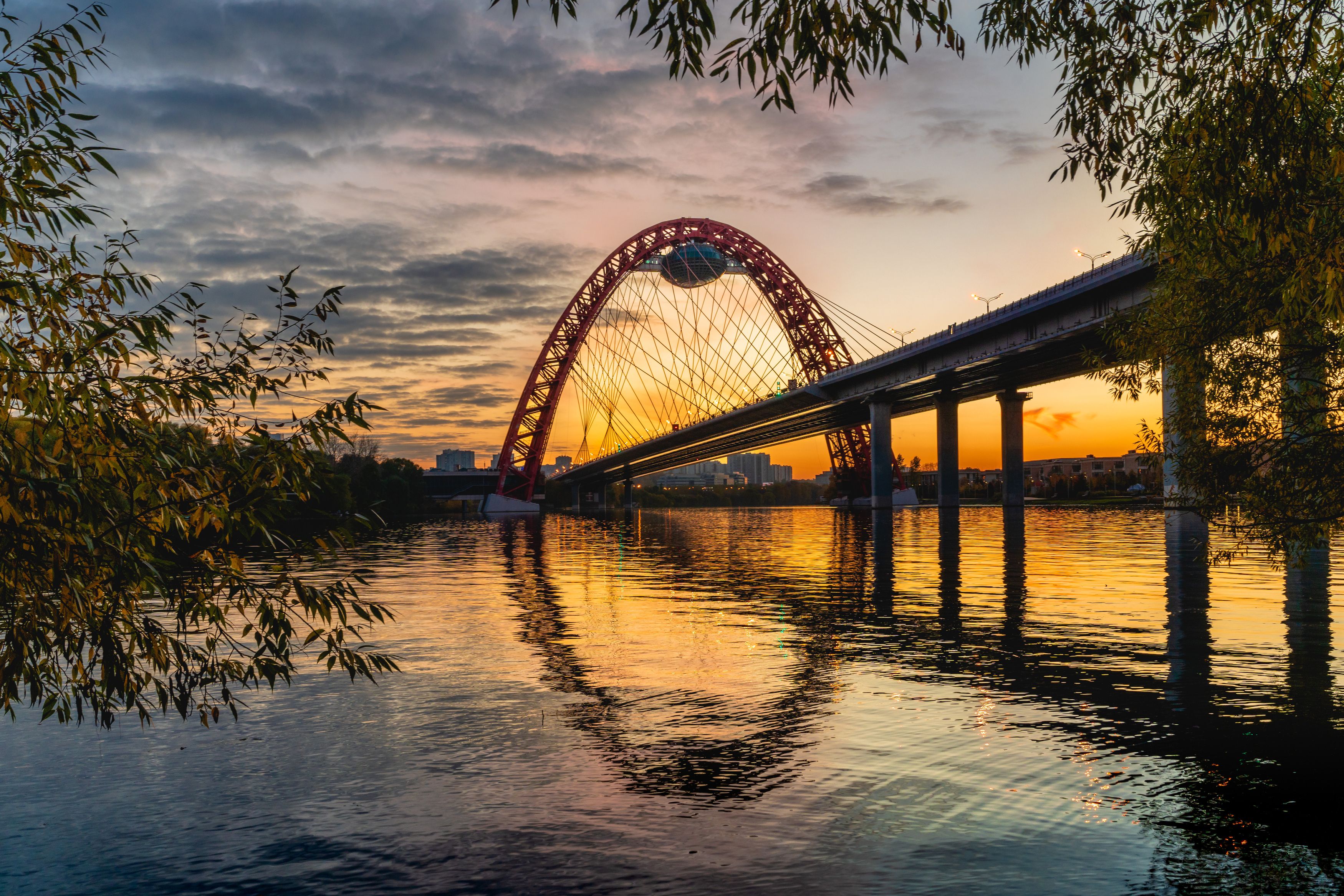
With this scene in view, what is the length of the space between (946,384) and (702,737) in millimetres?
87140

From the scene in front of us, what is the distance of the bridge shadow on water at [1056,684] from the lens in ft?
24.5

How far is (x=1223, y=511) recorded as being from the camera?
1309 cm

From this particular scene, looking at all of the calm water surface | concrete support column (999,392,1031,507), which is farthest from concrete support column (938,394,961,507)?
the calm water surface

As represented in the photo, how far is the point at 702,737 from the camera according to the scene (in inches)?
397

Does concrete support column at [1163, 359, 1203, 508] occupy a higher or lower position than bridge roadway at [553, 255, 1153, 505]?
lower

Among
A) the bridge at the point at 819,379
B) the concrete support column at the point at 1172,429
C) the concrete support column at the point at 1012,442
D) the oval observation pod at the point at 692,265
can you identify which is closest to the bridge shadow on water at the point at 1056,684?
the concrete support column at the point at 1172,429

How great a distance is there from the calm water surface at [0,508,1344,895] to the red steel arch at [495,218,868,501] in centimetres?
9659

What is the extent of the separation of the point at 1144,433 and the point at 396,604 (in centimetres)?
1654

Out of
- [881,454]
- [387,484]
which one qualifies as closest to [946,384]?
[881,454]

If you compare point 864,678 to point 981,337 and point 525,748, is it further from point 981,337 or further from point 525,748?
point 981,337

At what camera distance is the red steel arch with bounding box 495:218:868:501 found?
113000 millimetres

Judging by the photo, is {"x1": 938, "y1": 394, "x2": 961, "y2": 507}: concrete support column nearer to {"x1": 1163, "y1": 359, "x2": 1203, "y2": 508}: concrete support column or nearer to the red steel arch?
the red steel arch

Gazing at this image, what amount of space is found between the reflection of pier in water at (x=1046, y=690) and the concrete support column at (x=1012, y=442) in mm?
80537

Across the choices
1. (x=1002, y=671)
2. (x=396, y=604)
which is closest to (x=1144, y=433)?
(x=1002, y=671)
